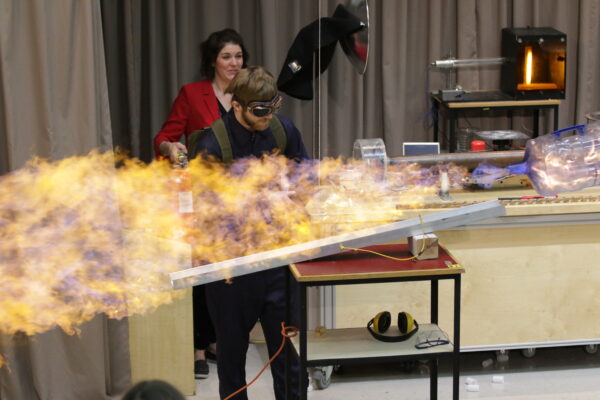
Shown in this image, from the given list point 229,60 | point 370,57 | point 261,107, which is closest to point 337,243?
point 261,107

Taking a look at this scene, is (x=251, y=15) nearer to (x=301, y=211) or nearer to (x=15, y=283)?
(x=301, y=211)

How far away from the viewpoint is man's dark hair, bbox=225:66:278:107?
3.91 meters

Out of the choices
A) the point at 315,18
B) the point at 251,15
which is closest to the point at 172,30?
the point at 251,15

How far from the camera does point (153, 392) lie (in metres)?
2.23

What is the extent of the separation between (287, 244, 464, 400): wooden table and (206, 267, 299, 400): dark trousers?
0.10 metres

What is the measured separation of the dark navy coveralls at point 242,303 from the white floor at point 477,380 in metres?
0.78

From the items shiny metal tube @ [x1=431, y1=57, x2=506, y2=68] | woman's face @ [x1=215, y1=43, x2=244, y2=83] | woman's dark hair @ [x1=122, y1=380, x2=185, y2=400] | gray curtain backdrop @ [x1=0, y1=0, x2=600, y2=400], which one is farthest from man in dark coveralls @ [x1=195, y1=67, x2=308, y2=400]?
shiny metal tube @ [x1=431, y1=57, x2=506, y2=68]

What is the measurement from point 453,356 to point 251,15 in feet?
8.77

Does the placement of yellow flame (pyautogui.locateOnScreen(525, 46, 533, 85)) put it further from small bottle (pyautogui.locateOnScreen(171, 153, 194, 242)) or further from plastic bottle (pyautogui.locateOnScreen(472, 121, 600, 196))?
small bottle (pyautogui.locateOnScreen(171, 153, 194, 242))

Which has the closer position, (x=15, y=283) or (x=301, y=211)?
(x=15, y=283)

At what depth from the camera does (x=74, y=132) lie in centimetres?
434

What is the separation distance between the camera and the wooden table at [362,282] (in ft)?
12.0

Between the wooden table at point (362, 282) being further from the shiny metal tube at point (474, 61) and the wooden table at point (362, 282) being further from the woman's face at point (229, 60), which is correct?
the shiny metal tube at point (474, 61)

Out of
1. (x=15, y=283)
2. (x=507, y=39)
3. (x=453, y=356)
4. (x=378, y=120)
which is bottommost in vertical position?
(x=453, y=356)
